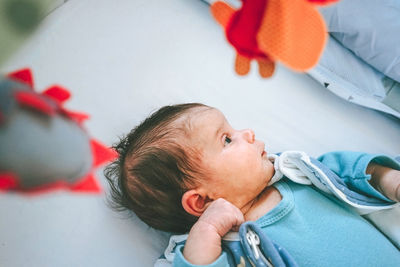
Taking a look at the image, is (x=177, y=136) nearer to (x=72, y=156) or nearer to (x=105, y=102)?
(x=105, y=102)

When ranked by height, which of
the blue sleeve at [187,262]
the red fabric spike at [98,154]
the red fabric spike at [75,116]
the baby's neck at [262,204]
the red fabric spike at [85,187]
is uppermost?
the red fabric spike at [75,116]

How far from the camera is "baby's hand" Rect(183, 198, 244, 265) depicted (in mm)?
590

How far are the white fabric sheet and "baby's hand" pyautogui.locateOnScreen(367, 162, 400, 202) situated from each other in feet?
0.50

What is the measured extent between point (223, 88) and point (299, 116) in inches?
7.9

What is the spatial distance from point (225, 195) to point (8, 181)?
1.65ft

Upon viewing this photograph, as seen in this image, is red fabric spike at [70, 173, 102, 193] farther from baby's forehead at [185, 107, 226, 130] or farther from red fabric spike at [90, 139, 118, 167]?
baby's forehead at [185, 107, 226, 130]

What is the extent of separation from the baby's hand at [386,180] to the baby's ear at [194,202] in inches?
13.2

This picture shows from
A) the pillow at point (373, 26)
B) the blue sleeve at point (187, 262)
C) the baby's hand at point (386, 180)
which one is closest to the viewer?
the blue sleeve at point (187, 262)

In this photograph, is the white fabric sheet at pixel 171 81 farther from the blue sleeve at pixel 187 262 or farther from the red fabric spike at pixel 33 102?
the red fabric spike at pixel 33 102

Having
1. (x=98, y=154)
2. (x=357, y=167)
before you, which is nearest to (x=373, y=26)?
(x=357, y=167)

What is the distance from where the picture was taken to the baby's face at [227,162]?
2.15ft

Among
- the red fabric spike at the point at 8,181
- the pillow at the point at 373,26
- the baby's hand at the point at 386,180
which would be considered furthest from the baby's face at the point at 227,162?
the red fabric spike at the point at 8,181

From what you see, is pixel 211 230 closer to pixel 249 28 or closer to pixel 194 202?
pixel 194 202

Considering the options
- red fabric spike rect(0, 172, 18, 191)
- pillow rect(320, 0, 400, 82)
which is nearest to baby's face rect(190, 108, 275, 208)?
pillow rect(320, 0, 400, 82)
